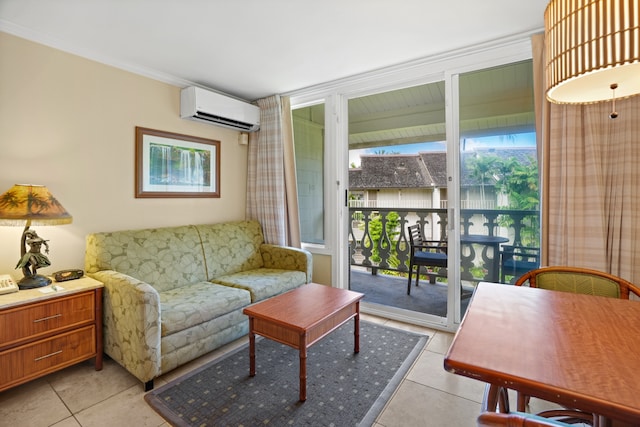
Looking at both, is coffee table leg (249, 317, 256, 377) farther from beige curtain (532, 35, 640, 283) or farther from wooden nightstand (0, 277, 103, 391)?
beige curtain (532, 35, 640, 283)

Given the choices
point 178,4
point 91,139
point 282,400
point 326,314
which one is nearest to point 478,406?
point 326,314

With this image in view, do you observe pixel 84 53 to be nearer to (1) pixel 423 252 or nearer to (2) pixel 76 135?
(2) pixel 76 135

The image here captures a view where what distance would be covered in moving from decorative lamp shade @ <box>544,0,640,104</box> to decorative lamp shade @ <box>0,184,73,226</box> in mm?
2723

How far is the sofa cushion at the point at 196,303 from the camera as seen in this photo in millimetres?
2104

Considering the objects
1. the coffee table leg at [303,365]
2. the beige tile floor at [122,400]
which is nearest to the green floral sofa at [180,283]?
the beige tile floor at [122,400]

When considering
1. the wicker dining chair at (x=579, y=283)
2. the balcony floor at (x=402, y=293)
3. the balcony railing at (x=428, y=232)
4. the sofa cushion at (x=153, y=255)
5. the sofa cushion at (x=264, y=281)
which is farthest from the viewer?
the balcony floor at (x=402, y=293)

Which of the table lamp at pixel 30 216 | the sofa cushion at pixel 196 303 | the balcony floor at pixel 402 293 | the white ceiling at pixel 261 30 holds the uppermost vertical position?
the white ceiling at pixel 261 30

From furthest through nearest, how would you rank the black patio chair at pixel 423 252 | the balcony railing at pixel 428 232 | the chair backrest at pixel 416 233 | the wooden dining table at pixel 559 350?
1. the chair backrest at pixel 416 233
2. the black patio chair at pixel 423 252
3. the balcony railing at pixel 428 232
4. the wooden dining table at pixel 559 350

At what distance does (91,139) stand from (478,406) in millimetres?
3333

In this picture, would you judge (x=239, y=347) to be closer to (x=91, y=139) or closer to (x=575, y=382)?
(x=91, y=139)

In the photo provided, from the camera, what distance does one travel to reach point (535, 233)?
8.09 ft

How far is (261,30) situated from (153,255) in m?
1.99

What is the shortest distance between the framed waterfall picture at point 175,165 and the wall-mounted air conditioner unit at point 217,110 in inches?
10.0

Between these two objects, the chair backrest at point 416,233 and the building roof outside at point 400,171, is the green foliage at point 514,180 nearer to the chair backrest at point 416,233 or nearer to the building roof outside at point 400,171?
the building roof outside at point 400,171
